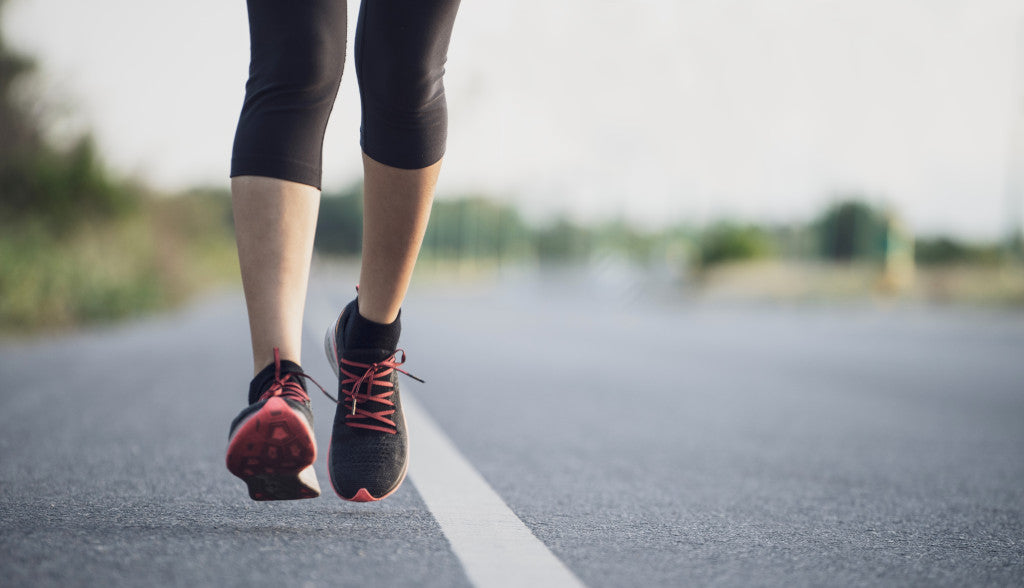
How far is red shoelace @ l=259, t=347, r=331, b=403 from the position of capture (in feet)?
6.32

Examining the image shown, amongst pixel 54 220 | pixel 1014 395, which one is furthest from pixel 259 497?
pixel 54 220

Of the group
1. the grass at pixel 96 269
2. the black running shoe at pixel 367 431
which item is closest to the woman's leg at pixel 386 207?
the black running shoe at pixel 367 431

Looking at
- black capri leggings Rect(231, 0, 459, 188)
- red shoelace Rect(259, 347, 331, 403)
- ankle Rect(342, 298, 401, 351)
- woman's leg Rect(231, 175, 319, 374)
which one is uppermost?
black capri leggings Rect(231, 0, 459, 188)

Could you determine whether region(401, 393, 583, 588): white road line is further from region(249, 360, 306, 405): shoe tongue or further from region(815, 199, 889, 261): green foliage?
region(815, 199, 889, 261): green foliage

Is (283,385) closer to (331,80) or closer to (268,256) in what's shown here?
(268,256)

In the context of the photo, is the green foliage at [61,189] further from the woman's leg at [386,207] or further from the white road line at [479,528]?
the woman's leg at [386,207]

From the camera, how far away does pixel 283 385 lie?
196 centimetres

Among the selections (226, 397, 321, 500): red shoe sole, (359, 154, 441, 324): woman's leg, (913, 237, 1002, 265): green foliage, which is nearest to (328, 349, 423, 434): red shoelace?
(359, 154, 441, 324): woman's leg

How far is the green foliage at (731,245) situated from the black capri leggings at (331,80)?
29234mm

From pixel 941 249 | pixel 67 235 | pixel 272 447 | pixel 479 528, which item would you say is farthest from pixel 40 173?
pixel 941 249

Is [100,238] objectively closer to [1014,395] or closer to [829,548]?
[1014,395]

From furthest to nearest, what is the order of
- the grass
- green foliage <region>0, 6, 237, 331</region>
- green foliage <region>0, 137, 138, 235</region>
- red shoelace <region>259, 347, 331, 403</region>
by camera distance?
green foliage <region>0, 137, 138, 235</region>, green foliage <region>0, 6, 237, 331</region>, the grass, red shoelace <region>259, 347, 331, 403</region>

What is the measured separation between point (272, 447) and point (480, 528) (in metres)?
0.43

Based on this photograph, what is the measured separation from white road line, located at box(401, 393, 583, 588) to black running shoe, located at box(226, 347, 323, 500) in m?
0.29
